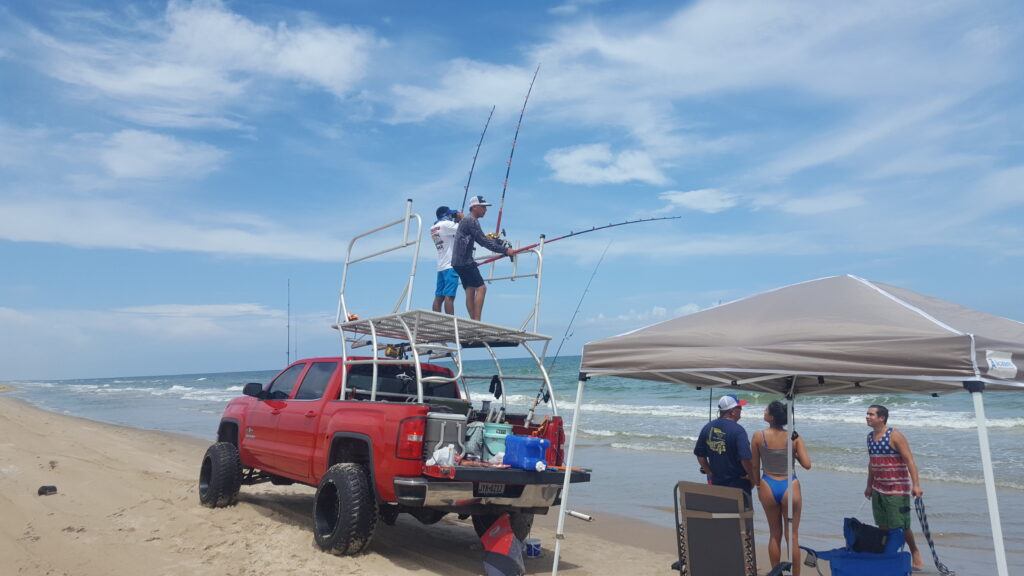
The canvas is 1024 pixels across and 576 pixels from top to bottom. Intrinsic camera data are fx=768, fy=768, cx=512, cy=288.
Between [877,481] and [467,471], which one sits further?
[877,481]

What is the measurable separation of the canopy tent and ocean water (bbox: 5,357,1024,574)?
2313mm

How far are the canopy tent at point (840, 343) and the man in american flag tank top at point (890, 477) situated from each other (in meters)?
0.57

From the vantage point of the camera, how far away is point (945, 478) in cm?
1206

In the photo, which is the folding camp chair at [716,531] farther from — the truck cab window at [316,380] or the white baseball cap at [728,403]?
the truck cab window at [316,380]

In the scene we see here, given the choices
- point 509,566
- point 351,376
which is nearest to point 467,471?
point 509,566

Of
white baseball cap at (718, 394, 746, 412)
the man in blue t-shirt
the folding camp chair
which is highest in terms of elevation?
white baseball cap at (718, 394, 746, 412)

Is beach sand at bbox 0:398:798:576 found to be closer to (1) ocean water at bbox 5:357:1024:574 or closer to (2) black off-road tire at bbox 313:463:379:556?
(2) black off-road tire at bbox 313:463:379:556

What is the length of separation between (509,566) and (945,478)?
9167mm

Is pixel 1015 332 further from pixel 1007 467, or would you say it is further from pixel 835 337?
pixel 1007 467

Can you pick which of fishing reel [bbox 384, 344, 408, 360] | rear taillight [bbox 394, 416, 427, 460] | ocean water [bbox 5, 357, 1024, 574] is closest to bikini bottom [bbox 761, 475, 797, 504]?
ocean water [bbox 5, 357, 1024, 574]

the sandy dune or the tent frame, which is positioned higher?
the tent frame

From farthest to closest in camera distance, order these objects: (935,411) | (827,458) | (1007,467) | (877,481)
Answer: (935,411) → (827,458) → (1007,467) → (877,481)

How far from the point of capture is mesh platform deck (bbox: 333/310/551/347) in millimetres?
6383

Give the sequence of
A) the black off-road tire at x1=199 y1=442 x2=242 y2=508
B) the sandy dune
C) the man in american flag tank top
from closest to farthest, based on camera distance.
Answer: the sandy dune, the man in american flag tank top, the black off-road tire at x1=199 y1=442 x2=242 y2=508
